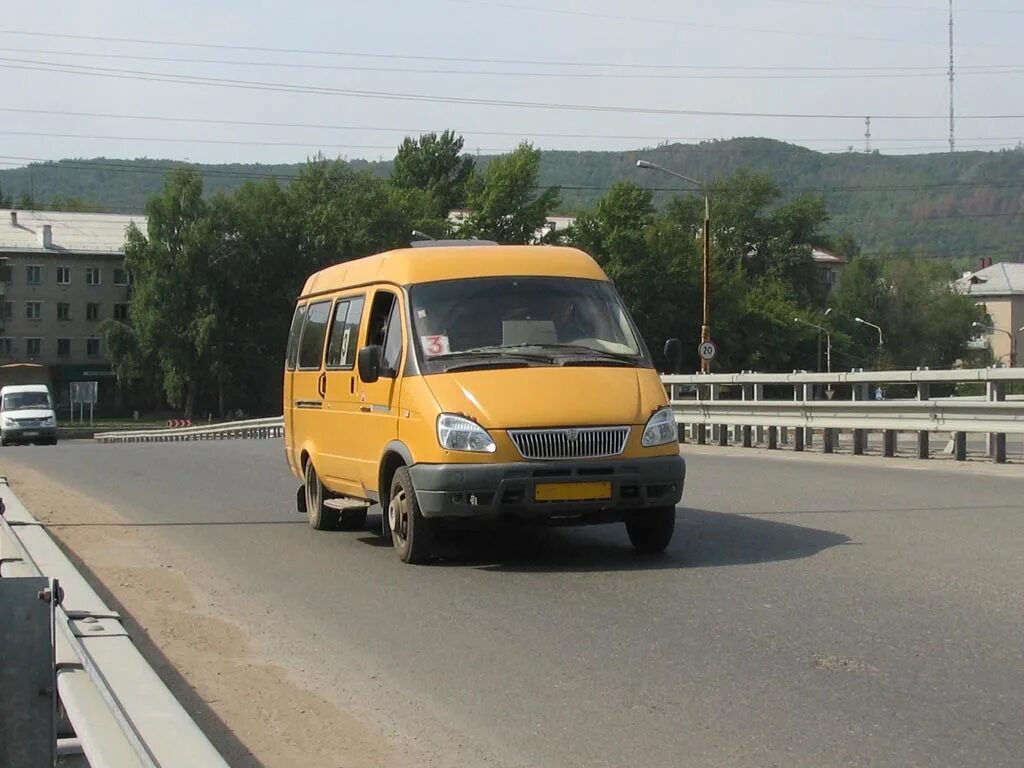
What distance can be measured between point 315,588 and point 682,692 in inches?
147

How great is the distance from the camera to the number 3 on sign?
1017 centimetres

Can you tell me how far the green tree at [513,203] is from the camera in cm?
9350

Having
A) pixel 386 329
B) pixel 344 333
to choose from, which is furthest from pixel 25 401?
pixel 386 329

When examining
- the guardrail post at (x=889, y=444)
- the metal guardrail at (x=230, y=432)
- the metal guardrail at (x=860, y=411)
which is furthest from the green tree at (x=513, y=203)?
the guardrail post at (x=889, y=444)

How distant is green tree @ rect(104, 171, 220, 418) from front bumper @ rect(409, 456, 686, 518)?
3144 inches

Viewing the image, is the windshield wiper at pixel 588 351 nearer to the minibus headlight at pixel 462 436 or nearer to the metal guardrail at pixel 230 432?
the minibus headlight at pixel 462 436

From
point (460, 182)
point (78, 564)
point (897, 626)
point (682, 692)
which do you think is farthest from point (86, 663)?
point (460, 182)

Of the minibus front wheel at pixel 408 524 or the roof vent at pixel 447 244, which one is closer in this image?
the minibus front wheel at pixel 408 524

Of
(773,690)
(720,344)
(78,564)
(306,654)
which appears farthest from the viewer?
(720,344)

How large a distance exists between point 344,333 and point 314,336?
1.04m

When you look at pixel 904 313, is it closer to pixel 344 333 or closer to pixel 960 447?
pixel 960 447

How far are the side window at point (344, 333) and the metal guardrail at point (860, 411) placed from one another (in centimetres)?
886

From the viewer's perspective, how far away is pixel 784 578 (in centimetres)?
883

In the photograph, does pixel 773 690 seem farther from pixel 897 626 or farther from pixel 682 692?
pixel 897 626
